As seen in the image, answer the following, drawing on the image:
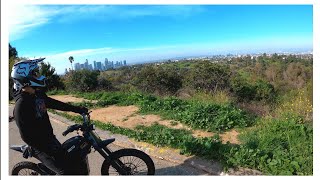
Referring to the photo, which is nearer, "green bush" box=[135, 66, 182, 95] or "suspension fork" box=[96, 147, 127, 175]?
"suspension fork" box=[96, 147, 127, 175]

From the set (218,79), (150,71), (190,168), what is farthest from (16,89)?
(150,71)

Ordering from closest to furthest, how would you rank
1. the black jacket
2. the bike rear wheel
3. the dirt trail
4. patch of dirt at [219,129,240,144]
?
the black jacket
the bike rear wheel
patch of dirt at [219,129,240,144]
the dirt trail

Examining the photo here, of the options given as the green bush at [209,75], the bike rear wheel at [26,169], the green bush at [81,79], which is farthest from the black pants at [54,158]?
the green bush at [209,75]

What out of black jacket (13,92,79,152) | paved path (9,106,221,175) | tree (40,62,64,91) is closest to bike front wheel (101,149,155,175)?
paved path (9,106,221,175)

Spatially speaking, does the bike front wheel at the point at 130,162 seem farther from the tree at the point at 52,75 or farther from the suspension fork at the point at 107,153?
the tree at the point at 52,75

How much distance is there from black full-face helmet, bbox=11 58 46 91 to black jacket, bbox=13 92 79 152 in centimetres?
11

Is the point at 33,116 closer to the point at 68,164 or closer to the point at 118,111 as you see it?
the point at 68,164

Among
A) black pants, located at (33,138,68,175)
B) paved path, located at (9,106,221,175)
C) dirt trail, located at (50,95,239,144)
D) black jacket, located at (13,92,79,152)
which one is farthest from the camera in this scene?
dirt trail, located at (50,95,239,144)

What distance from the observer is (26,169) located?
4.18m

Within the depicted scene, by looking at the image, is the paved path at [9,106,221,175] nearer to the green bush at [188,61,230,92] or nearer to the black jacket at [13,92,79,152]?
the black jacket at [13,92,79,152]

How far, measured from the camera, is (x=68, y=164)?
3920 mm

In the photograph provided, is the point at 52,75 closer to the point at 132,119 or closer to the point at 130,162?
the point at 132,119

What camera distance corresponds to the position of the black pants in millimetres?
3777
